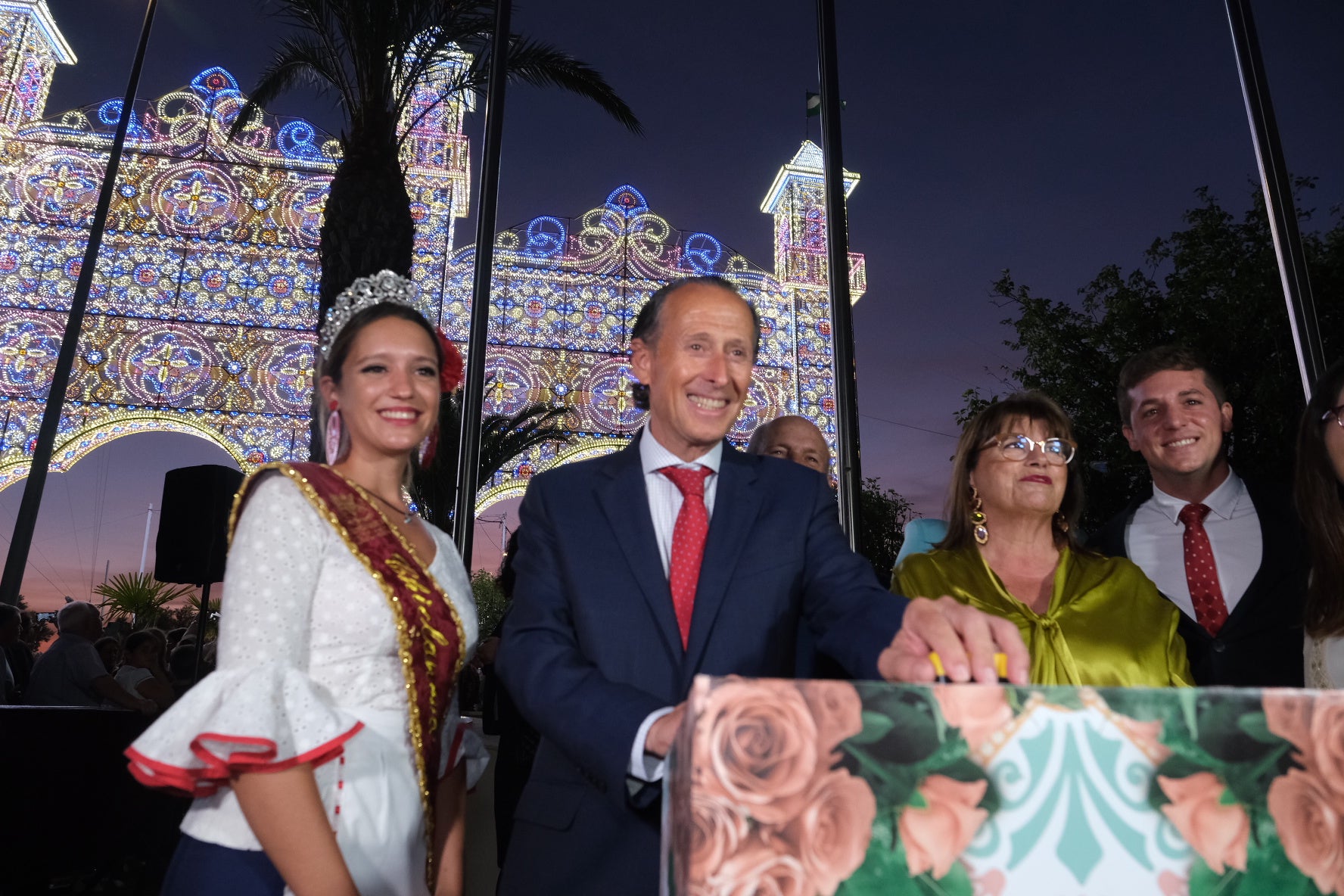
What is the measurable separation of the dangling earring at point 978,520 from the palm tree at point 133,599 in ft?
45.4

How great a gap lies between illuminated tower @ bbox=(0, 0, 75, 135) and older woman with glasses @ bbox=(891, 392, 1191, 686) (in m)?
14.3

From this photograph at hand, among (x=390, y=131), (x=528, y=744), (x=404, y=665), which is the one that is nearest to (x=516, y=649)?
(x=404, y=665)

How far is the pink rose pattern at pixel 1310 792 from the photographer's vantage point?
0.57 m

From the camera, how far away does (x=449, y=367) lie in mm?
1671

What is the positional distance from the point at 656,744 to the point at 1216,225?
521 inches

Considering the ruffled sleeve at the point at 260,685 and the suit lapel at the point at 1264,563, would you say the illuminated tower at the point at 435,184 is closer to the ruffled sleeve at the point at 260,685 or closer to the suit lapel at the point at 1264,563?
the suit lapel at the point at 1264,563

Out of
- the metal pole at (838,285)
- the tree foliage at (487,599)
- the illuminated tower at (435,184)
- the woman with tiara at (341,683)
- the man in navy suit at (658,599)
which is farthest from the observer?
the tree foliage at (487,599)

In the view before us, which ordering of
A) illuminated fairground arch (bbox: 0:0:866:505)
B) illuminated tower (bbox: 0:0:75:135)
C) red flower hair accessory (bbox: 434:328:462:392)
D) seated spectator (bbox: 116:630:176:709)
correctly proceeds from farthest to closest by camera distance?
illuminated fairground arch (bbox: 0:0:866:505), illuminated tower (bbox: 0:0:75:135), seated spectator (bbox: 116:630:176:709), red flower hair accessory (bbox: 434:328:462:392)

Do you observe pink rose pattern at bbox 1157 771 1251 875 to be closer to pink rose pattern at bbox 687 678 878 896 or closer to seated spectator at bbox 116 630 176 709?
pink rose pattern at bbox 687 678 878 896

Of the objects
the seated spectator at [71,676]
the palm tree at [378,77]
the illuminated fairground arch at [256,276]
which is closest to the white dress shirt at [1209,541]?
the palm tree at [378,77]

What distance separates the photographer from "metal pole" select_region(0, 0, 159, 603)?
19.3 feet

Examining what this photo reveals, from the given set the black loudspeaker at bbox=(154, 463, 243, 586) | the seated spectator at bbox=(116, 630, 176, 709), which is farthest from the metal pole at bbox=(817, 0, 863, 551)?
the seated spectator at bbox=(116, 630, 176, 709)

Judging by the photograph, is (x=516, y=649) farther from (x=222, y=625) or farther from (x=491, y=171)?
(x=491, y=171)

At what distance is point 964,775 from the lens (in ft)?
1.84
